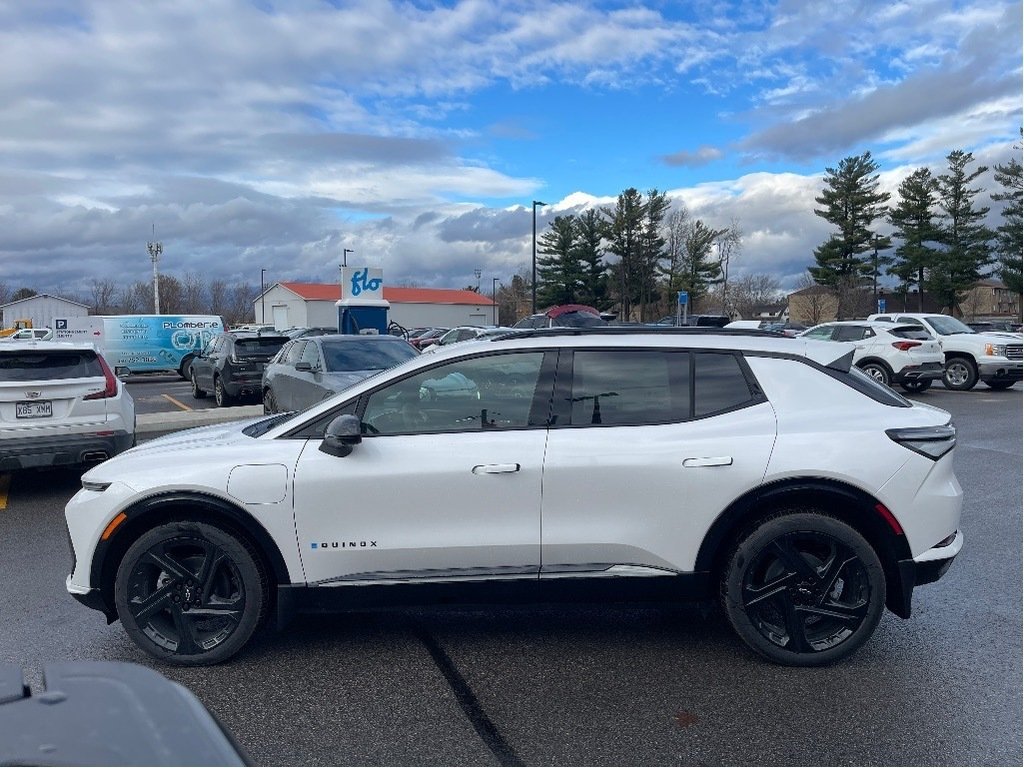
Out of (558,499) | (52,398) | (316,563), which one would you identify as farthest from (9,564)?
(558,499)

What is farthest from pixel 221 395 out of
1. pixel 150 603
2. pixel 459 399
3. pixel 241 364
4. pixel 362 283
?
pixel 459 399

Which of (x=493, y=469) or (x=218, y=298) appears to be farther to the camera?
(x=218, y=298)

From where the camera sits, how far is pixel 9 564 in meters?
5.84

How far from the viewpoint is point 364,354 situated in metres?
11.2

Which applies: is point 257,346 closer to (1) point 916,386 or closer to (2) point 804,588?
(1) point 916,386

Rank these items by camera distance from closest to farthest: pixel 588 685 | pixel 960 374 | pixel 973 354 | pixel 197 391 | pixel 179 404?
pixel 588 685
pixel 179 404
pixel 973 354
pixel 960 374
pixel 197 391

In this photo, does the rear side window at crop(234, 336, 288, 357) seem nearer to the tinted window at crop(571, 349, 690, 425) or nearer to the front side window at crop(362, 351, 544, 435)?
the front side window at crop(362, 351, 544, 435)

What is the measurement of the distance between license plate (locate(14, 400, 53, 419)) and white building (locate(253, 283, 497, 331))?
73690 mm

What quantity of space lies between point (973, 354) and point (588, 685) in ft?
59.6

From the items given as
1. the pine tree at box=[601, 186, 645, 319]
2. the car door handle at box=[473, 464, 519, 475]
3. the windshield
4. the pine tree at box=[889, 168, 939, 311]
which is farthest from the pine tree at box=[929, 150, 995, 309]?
the car door handle at box=[473, 464, 519, 475]

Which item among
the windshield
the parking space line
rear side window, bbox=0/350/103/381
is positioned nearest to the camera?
rear side window, bbox=0/350/103/381

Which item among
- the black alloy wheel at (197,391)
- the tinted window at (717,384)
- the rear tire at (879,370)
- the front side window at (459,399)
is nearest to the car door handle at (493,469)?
the front side window at (459,399)

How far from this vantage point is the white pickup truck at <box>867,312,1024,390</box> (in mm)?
→ 18422

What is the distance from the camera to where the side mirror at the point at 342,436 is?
395 cm
